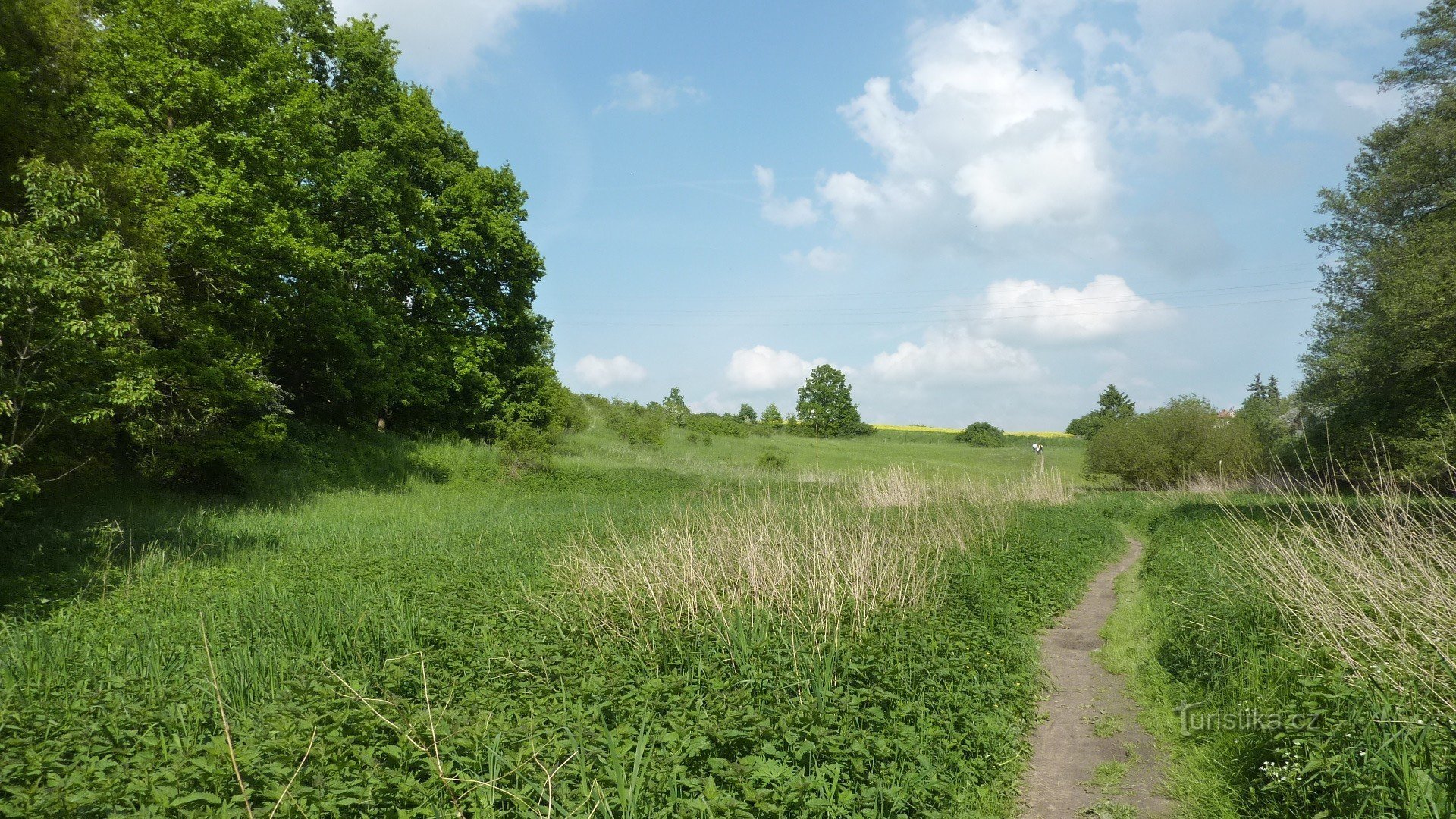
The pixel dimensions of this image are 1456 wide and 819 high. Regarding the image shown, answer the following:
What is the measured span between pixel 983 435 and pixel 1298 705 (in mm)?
79365

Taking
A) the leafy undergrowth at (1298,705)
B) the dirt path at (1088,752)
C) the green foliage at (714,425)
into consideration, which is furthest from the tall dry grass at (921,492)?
the green foliage at (714,425)

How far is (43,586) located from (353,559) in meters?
3.81

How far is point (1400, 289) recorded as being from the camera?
19.1 meters

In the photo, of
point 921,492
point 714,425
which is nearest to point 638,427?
point 714,425

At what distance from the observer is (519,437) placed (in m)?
29.4

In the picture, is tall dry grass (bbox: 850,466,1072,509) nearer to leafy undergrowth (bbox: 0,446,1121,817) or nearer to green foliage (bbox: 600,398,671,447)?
leafy undergrowth (bbox: 0,446,1121,817)

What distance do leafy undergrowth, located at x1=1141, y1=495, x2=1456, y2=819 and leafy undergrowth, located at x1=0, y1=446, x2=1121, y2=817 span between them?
4.54 ft

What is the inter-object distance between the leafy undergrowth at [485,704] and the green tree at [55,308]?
8.60ft

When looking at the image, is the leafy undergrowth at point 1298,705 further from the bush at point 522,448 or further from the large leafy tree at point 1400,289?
the bush at point 522,448

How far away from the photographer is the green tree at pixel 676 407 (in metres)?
62.9

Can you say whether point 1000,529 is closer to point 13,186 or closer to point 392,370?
point 13,186

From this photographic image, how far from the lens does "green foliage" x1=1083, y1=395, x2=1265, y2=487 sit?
3519cm

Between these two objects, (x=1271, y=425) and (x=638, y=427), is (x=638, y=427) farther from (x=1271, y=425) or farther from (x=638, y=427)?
(x=1271, y=425)

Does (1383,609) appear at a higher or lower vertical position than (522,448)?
lower
